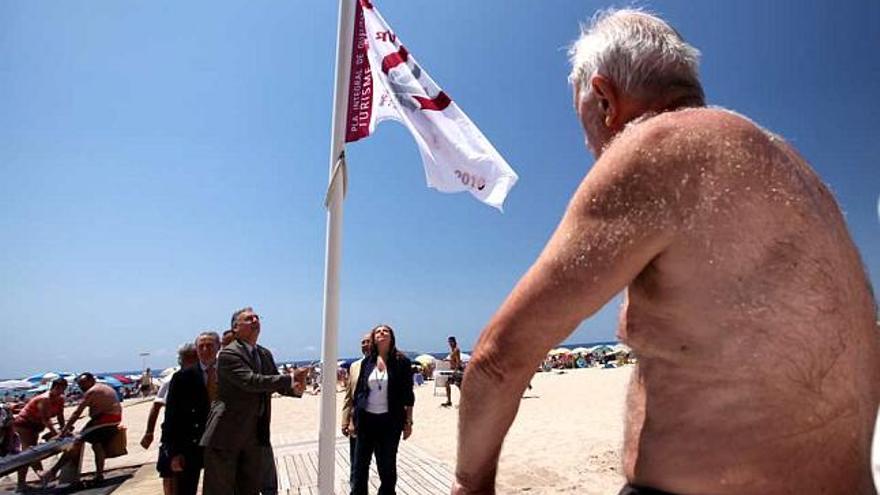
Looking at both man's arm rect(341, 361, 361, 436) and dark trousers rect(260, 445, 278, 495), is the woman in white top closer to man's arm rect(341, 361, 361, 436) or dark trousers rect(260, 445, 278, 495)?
man's arm rect(341, 361, 361, 436)

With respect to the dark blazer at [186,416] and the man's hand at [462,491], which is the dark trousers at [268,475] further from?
the man's hand at [462,491]

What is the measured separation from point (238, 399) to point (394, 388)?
1533 mm

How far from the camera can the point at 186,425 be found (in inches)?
205

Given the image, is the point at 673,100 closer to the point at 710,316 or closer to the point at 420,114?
the point at 710,316

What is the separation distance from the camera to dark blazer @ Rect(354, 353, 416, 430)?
17.4 ft

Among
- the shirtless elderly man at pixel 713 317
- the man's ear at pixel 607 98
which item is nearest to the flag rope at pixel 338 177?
the man's ear at pixel 607 98

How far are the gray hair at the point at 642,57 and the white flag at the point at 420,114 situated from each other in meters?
2.55

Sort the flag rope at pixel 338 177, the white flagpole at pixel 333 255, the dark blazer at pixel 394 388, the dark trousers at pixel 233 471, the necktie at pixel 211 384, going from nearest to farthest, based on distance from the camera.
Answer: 1. the white flagpole at pixel 333 255
2. the flag rope at pixel 338 177
3. the dark trousers at pixel 233 471
4. the dark blazer at pixel 394 388
5. the necktie at pixel 211 384

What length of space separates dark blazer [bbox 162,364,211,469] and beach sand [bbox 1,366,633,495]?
249 centimetres

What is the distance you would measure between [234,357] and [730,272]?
14.4 feet

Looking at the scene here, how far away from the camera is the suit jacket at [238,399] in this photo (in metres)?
4.44

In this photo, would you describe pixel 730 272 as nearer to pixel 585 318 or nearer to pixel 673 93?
pixel 585 318

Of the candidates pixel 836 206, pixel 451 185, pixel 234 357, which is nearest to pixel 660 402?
pixel 836 206

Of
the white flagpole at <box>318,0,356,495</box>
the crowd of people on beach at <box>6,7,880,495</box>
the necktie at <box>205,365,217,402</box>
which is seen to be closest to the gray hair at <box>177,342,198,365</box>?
→ the necktie at <box>205,365,217,402</box>
